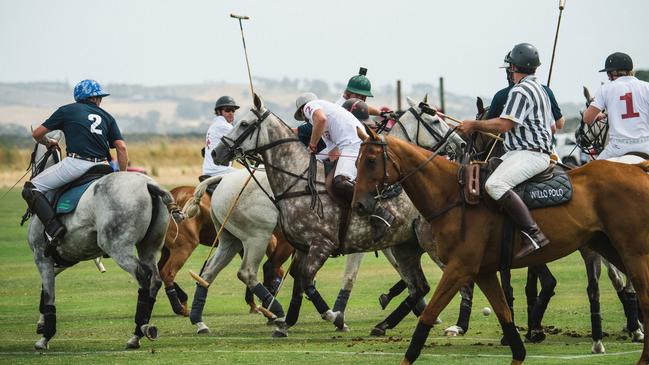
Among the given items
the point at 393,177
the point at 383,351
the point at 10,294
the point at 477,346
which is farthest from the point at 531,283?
the point at 10,294

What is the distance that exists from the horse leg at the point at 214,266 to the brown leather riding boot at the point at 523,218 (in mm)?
Answer: 5558

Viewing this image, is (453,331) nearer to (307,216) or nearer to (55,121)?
(307,216)

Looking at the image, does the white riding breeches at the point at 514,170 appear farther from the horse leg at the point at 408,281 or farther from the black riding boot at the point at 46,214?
the black riding boot at the point at 46,214

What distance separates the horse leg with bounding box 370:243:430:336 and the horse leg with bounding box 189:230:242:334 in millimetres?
2217

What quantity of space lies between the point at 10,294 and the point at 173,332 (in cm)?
604

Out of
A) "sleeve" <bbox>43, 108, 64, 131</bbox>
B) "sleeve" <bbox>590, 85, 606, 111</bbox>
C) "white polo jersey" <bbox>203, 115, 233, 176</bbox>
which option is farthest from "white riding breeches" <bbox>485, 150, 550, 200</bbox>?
"white polo jersey" <bbox>203, 115, 233, 176</bbox>

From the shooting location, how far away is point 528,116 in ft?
40.3

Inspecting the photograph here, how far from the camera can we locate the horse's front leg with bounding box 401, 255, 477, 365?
37.0ft

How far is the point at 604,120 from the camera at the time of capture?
15.7 meters

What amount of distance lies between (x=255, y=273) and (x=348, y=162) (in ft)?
6.43

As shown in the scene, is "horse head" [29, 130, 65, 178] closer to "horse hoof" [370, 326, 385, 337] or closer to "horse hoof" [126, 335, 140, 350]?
"horse hoof" [126, 335, 140, 350]

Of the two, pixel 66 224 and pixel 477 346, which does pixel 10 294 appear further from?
pixel 477 346

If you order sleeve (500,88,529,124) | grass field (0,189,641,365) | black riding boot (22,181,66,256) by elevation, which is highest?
sleeve (500,88,529,124)

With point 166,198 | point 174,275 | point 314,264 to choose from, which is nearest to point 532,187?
point 314,264
